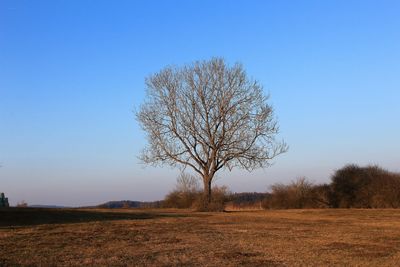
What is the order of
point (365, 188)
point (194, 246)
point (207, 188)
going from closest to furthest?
1. point (194, 246)
2. point (207, 188)
3. point (365, 188)

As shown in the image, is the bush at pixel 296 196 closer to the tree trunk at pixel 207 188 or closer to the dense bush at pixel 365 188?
the dense bush at pixel 365 188

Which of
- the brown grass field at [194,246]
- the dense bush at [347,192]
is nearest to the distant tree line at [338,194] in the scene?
the dense bush at [347,192]

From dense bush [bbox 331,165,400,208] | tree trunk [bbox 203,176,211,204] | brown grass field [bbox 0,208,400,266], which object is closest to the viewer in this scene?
brown grass field [bbox 0,208,400,266]

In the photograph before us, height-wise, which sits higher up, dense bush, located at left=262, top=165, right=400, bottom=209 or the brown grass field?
dense bush, located at left=262, top=165, right=400, bottom=209

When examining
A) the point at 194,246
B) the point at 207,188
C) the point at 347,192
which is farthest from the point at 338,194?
the point at 194,246

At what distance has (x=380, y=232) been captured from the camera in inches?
722

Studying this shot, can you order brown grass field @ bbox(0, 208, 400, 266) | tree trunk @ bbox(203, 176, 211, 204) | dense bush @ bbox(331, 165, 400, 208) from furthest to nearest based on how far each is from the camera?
dense bush @ bbox(331, 165, 400, 208) < tree trunk @ bbox(203, 176, 211, 204) < brown grass field @ bbox(0, 208, 400, 266)

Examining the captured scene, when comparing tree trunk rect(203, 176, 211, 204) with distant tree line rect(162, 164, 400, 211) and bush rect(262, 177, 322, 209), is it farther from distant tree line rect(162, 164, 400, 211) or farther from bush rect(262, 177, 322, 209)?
bush rect(262, 177, 322, 209)

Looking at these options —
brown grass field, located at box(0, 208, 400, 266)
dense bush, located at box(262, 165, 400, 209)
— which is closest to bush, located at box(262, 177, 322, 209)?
dense bush, located at box(262, 165, 400, 209)

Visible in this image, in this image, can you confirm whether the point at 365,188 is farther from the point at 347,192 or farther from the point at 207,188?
the point at 207,188

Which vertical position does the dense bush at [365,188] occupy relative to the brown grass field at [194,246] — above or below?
above

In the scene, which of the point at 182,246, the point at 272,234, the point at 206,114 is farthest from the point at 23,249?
the point at 206,114

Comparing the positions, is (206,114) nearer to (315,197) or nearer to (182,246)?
(315,197)

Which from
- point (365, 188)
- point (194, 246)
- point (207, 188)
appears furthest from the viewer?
point (365, 188)
